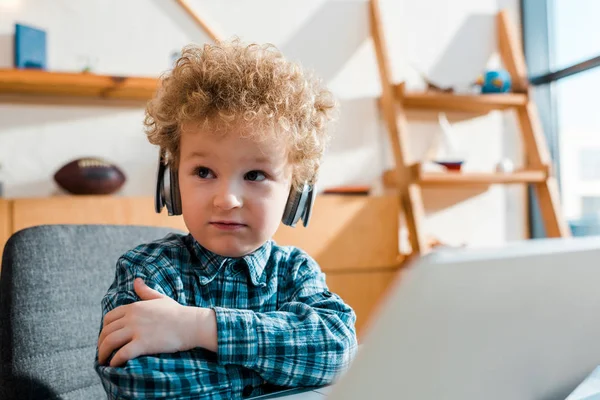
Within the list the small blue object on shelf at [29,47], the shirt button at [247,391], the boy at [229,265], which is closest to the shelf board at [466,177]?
the small blue object on shelf at [29,47]

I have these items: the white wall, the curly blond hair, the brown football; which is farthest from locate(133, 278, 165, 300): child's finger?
the white wall

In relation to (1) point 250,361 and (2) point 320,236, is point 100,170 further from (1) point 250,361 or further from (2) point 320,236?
(1) point 250,361

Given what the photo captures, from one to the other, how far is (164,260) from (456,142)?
8.09 feet

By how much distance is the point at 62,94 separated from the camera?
2.47 meters

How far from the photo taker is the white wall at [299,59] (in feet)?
7.97

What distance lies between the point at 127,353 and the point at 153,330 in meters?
0.03

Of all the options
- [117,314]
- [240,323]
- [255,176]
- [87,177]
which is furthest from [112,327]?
[87,177]

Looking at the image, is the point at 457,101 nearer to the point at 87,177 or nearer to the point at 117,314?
the point at 87,177

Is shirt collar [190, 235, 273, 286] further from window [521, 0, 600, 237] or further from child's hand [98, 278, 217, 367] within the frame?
window [521, 0, 600, 237]

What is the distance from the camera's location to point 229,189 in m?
0.75

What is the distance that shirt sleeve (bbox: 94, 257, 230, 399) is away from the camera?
0.61 meters

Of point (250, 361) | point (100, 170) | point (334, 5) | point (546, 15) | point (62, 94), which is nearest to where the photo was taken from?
point (250, 361)

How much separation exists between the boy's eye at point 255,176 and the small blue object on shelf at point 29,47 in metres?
1.91

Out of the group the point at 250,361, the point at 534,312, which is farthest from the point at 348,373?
the point at 250,361
